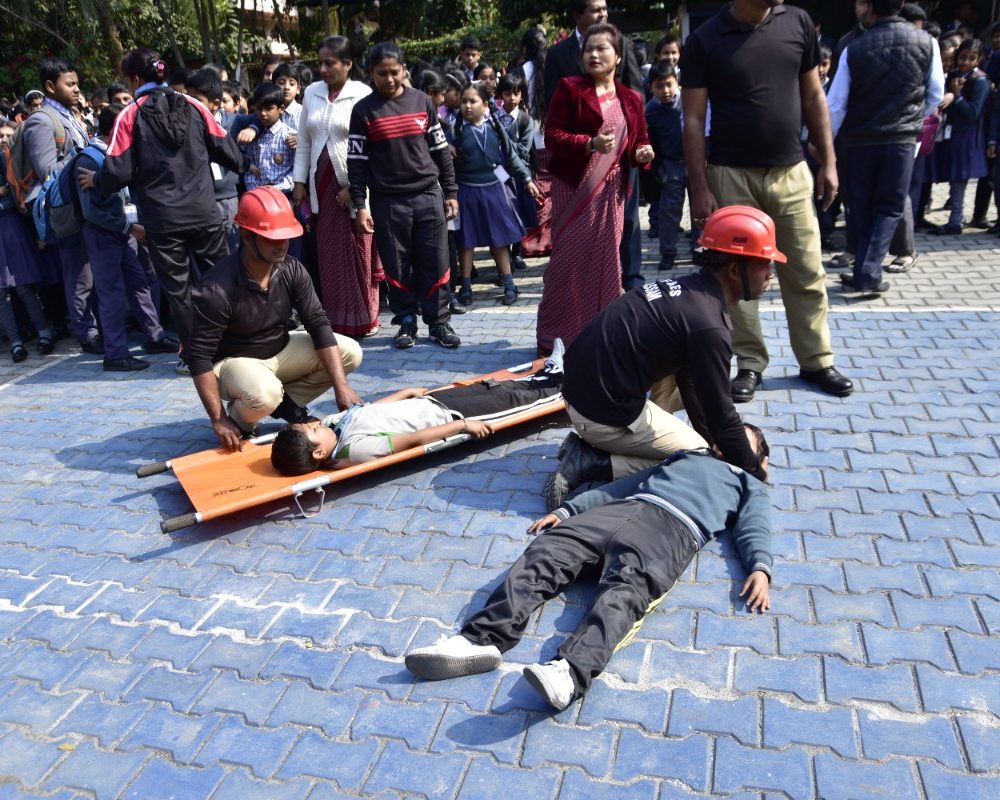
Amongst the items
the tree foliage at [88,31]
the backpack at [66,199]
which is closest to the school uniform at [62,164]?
the backpack at [66,199]

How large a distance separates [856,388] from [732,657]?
2.62 meters

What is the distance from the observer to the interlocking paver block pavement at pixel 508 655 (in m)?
2.58

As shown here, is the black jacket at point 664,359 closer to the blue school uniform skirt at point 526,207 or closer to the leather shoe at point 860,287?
the leather shoe at point 860,287

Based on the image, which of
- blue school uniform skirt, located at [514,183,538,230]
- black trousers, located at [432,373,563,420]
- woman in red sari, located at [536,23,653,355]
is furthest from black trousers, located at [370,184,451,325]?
blue school uniform skirt, located at [514,183,538,230]

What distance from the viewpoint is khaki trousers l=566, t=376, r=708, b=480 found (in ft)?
12.8

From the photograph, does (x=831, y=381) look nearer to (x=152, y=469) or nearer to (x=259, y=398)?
(x=259, y=398)

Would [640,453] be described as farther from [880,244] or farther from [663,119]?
[663,119]

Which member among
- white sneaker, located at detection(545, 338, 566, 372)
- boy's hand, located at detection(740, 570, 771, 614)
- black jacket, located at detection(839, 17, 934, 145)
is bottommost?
boy's hand, located at detection(740, 570, 771, 614)

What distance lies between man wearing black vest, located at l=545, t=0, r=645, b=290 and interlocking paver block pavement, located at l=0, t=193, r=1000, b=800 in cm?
154

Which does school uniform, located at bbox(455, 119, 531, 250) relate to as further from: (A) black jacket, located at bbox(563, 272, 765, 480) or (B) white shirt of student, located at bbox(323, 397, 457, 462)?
(A) black jacket, located at bbox(563, 272, 765, 480)

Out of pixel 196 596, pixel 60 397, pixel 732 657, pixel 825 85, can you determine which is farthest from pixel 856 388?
pixel 60 397

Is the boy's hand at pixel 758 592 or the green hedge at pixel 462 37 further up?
the green hedge at pixel 462 37

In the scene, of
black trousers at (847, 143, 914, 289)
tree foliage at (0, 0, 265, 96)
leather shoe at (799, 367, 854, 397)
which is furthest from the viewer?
tree foliage at (0, 0, 265, 96)

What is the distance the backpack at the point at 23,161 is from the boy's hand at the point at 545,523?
5.08 m
